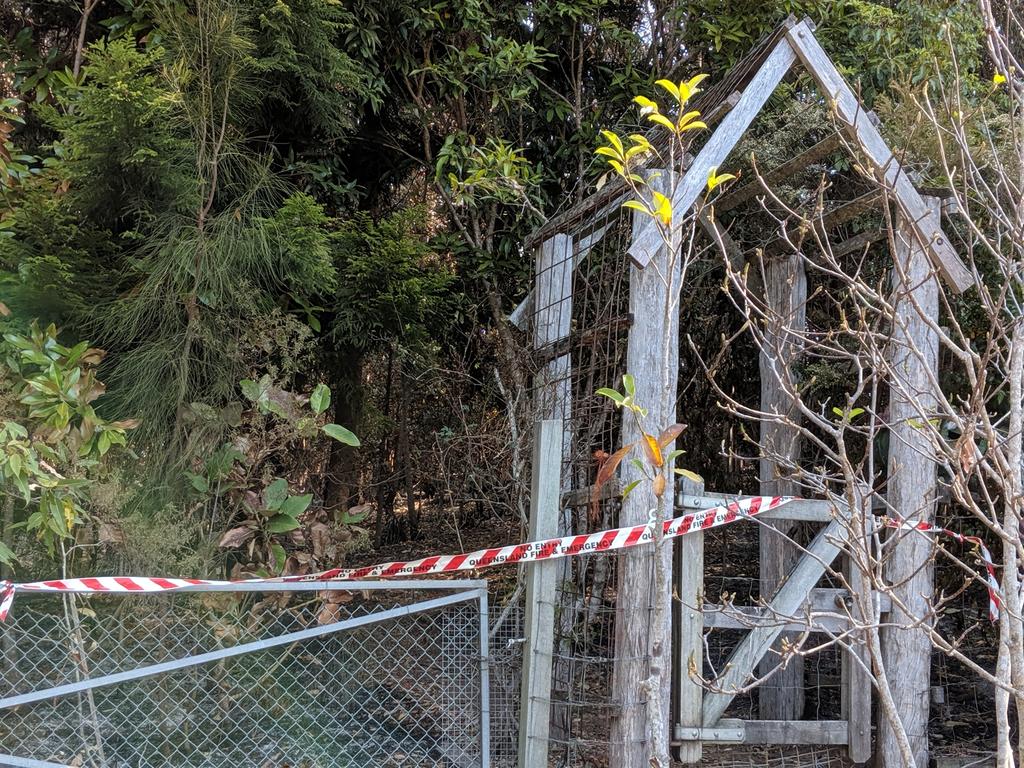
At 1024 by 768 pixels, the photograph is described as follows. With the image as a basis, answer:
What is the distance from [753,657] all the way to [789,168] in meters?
2.51

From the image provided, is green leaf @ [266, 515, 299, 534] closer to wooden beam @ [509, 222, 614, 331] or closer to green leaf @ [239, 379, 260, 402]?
green leaf @ [239, 379, 260, 402]

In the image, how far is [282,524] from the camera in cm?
450

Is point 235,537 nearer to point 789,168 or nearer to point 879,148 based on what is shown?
point 789,168

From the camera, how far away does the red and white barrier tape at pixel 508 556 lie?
3.50 m

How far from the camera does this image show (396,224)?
536cm

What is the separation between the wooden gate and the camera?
4.16 metres

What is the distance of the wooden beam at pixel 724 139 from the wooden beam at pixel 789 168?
0.80 ft

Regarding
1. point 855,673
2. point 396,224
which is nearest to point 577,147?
point 396,224

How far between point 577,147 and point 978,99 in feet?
9.00

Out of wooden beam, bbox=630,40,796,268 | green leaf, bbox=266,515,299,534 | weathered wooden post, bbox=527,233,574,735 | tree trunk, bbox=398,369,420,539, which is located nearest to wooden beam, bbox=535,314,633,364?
weathered wooden post, bbox=527,233,574,735

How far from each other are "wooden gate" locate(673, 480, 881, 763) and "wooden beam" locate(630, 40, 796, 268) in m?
1.23

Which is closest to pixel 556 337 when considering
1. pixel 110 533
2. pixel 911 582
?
pixel 911 582

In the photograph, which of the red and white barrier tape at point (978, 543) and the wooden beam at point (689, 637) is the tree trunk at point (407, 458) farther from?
the red and white barrier tape at point (978, 543)

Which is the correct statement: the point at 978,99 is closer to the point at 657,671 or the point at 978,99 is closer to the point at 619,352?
the point at 619,352
